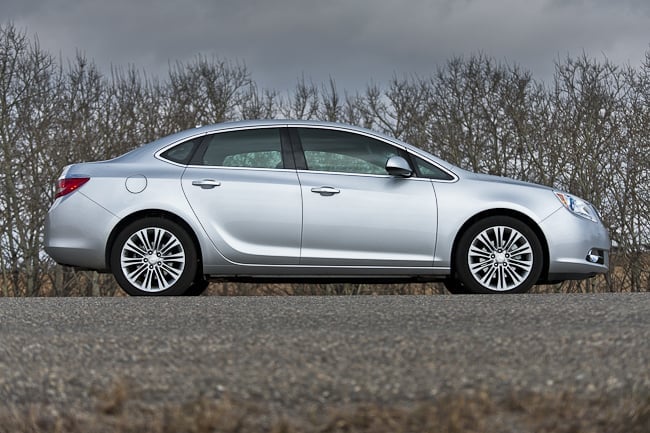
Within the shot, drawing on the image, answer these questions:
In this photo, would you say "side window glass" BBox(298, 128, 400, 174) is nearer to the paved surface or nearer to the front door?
the front door

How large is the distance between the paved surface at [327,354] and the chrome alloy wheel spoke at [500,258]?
2.49 m

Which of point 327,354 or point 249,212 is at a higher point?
point 249,212

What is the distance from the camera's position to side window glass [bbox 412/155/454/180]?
8.04m

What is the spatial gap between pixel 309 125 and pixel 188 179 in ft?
4.19

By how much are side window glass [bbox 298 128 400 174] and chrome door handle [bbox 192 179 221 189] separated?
2.81ft

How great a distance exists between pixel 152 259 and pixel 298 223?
1313 millimetres

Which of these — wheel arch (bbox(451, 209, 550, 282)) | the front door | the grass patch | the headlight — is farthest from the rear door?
the grass patch

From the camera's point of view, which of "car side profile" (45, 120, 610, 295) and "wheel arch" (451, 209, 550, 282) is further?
"wheel arch" (451, 209, 550, 282)

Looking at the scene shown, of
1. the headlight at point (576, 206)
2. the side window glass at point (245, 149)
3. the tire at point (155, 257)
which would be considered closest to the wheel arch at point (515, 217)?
the headlight at point (576, 206)

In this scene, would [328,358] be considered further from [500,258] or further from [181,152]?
[181,152]

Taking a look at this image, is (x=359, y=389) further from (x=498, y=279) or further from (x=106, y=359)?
(x=498, y=279)

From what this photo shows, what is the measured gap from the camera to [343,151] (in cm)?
816

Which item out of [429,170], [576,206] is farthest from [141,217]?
[576,206]

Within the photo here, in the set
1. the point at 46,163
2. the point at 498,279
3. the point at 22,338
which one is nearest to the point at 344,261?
the point at 498,279
